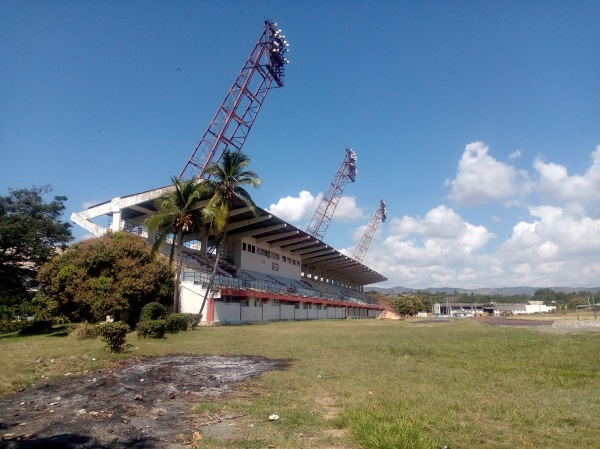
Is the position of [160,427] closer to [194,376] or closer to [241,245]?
[194,376]

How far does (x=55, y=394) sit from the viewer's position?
926cm

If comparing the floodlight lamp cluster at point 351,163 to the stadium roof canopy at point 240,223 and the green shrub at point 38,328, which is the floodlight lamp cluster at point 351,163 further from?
the green shrub at point 38,328

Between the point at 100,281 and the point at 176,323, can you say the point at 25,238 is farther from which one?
the point at 176,323

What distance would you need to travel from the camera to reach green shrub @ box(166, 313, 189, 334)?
25395 millimetres

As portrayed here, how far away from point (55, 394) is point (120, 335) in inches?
263

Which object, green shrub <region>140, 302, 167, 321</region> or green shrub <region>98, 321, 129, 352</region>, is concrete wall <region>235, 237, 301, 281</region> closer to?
green shrub <region>140, 302, 167, 321</region>

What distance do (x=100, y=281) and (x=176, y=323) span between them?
596 centimetres

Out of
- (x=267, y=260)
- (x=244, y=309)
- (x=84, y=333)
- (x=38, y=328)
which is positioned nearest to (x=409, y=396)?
(x=84, y=333)

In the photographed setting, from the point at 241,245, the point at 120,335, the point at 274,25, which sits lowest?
the point at 120,335

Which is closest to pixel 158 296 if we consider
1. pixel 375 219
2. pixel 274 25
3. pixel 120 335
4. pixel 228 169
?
pixel 228 169

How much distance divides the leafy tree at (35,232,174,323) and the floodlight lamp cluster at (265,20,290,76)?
3767 cm

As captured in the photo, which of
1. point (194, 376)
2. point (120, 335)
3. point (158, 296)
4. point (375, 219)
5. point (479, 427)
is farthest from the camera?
point (375, 219)

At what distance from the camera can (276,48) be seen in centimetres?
5891

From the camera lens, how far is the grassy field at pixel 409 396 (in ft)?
19.9
